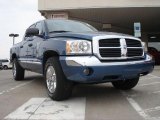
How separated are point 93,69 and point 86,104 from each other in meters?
0.82

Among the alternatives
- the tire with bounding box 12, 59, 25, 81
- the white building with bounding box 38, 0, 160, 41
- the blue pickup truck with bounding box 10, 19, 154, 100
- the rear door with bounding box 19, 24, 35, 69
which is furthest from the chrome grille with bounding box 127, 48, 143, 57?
the white building with bounding box 38, 0, 160, 41

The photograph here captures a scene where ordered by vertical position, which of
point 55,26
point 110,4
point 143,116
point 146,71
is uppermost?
point 110,4

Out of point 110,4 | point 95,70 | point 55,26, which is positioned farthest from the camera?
point 110,4

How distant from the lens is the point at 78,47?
23.1 feet

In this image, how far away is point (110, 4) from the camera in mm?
21938

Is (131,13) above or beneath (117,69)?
above

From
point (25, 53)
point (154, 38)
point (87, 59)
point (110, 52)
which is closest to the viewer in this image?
point (87, 59)

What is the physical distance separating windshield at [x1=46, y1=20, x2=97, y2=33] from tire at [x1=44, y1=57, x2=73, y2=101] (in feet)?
3.81

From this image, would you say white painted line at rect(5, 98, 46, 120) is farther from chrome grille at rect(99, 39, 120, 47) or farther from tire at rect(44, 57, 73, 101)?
chrome grille at rect(99, 39, 120, 47)

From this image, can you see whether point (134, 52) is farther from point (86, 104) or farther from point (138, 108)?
point (86, 104)

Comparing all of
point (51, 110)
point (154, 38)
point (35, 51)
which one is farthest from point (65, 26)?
point (154, 38)

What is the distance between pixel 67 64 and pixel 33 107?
1055 mm

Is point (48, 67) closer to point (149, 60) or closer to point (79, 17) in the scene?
point (149, 60)

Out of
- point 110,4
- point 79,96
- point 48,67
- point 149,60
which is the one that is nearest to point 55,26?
point 48,67
